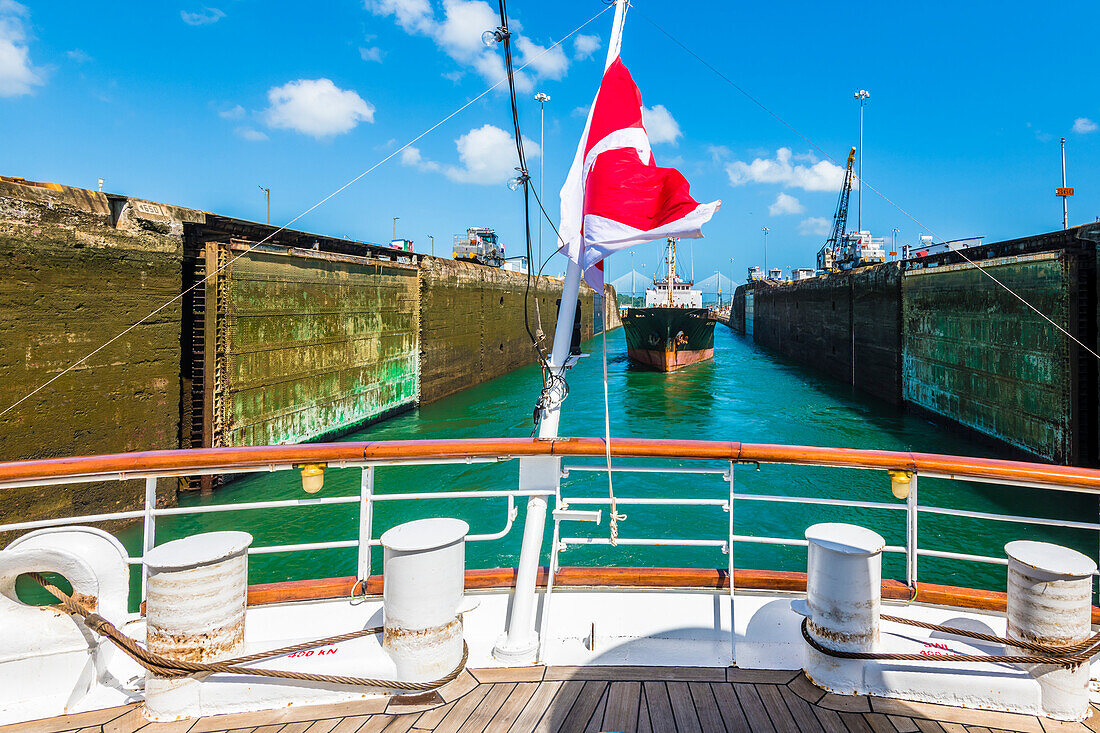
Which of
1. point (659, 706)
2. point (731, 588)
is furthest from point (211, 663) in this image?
point (731, 588)

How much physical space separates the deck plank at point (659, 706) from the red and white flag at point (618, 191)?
2039 mm

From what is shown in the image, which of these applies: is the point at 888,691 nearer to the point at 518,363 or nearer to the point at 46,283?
the point at 46,283

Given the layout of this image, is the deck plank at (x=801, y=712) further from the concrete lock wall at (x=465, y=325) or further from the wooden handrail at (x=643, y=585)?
the concrete lock wall at (x=465, y=325)

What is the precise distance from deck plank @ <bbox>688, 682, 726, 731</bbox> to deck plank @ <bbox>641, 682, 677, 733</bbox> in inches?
4.5

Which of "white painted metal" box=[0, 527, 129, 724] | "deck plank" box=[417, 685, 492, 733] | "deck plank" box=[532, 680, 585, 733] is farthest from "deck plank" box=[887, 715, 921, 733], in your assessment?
"white painted metal" box=[0, 527, 129, 724]

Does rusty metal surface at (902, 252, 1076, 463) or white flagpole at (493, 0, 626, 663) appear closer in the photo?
white flagpole at (493, 0, 626, 663)

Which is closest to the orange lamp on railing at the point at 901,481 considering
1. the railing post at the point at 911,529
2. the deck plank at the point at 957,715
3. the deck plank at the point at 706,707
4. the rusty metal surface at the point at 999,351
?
the railing post at the point at 911,529

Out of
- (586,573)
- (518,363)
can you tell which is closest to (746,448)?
(586,573)

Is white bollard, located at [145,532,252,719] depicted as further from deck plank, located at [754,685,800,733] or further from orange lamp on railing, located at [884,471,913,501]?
orange lamp on railing, located at [884,471,913,501]

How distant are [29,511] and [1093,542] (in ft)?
46.0

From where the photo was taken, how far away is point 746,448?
114 inches

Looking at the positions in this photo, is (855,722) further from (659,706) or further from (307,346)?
(307,346)

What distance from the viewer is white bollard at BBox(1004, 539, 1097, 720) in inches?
88.3

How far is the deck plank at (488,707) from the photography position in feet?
7.13
